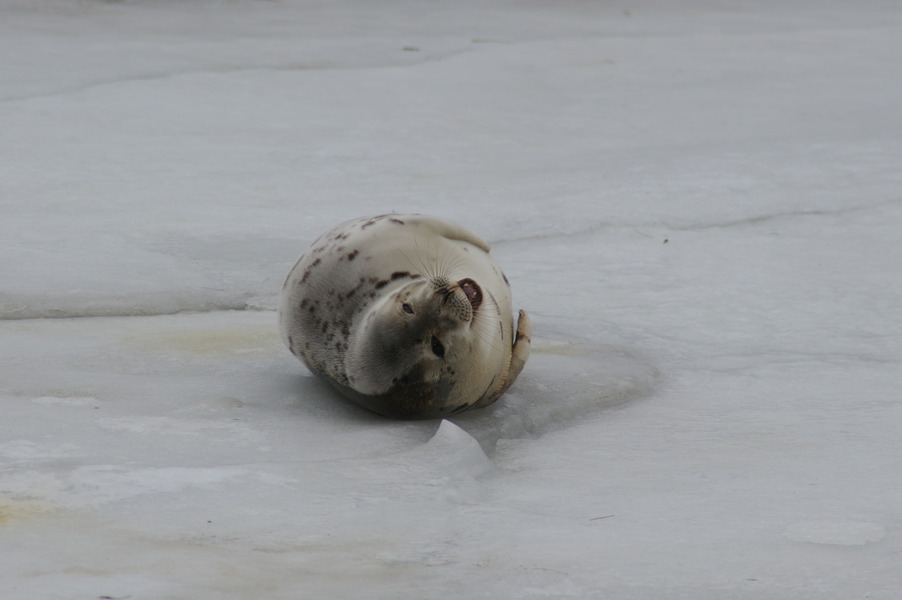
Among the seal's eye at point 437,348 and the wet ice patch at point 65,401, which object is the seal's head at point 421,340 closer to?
the seal's eye at point 437,348

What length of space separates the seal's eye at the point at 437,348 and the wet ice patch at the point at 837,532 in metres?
0.95

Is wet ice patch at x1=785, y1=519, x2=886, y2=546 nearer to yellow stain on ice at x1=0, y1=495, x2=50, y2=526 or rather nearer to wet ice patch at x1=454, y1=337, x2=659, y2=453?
wet ice patch at x1=454, y1=337, x2=659, y2=453

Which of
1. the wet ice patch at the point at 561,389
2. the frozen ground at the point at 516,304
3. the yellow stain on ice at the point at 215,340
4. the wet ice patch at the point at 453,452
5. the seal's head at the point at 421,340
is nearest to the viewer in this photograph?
the frozen ground at the point at 516,304

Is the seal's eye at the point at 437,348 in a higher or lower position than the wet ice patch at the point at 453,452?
higher

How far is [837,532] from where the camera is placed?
2.13m

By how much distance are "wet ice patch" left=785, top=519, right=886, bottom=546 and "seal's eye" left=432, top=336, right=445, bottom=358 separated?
95cm

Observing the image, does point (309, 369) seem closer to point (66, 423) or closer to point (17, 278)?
point (66, 423)

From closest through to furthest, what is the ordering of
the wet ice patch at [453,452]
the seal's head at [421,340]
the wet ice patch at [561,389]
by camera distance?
the wet ice patch at [453,452], the seal's head at [421,340], the wet ice patch at [561,389]

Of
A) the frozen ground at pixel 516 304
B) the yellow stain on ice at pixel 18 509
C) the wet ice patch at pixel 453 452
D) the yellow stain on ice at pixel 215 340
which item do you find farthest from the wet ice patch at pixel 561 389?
the yellow stain on ice at pixel 18 509

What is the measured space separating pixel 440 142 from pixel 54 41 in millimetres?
3116

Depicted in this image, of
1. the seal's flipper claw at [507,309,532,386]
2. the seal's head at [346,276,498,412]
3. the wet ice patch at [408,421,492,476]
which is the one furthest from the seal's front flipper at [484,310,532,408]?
the wet ice patch at [408,421,492,476]

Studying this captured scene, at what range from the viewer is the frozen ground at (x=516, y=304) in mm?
2035

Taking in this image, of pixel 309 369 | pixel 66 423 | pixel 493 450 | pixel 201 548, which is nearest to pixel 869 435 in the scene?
pixel 493 450

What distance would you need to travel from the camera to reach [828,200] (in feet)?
16.5
